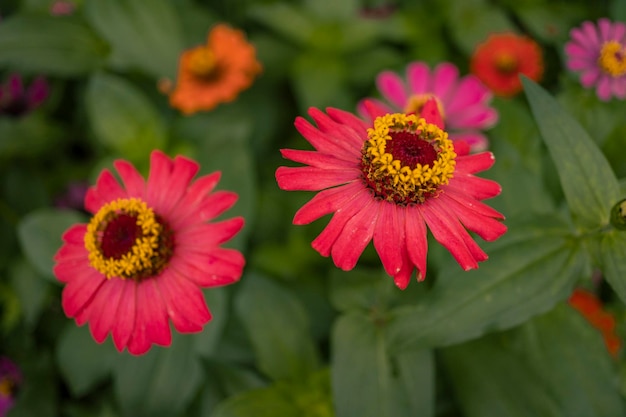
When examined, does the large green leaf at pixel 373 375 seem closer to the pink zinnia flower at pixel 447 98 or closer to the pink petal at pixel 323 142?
the pink petal at pixel 323 142

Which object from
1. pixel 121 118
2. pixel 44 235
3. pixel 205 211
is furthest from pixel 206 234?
pixel 121 118

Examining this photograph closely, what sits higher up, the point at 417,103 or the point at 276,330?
the point at 417,103

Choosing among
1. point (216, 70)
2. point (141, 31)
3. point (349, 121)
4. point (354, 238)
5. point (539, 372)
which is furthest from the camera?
point (216, 70)

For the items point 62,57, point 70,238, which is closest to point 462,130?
point 70,238

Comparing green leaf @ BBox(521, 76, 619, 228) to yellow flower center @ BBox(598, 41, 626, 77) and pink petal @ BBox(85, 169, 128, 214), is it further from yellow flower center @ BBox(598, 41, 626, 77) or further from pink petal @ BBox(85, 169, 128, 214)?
pink petal @ BBox(85, 169, 128, 214)

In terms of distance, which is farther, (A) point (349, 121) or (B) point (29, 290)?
(B) point (29, 290)

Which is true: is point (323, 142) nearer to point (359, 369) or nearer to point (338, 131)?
point (338, 131)
